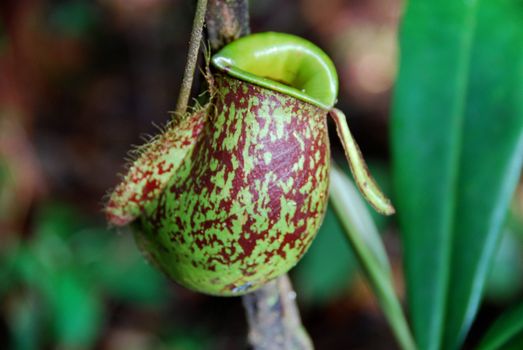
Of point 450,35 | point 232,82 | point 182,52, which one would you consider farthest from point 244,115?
point 182,52

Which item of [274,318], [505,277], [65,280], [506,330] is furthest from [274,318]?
[505,277]

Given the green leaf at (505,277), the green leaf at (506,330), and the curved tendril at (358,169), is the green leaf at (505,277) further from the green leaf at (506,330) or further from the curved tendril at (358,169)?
the curved tendril at (358,169)

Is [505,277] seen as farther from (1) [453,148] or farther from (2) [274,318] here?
(2) [274,318]

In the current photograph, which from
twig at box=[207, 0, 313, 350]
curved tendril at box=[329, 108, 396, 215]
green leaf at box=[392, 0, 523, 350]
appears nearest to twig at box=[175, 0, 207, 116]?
curved tendril at box=[329, 108, 396, 215]

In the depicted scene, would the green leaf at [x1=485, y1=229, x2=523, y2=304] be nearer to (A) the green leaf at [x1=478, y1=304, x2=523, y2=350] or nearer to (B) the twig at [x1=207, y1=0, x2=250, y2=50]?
(A) the green leaf at [x1=478, y1=304, x2=523, y2=350]

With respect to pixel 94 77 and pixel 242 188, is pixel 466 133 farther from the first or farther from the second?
pixel 94 77

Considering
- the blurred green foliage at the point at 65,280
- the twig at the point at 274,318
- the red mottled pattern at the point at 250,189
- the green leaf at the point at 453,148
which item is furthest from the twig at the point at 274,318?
the blurred green foliage at the point at 65,280
